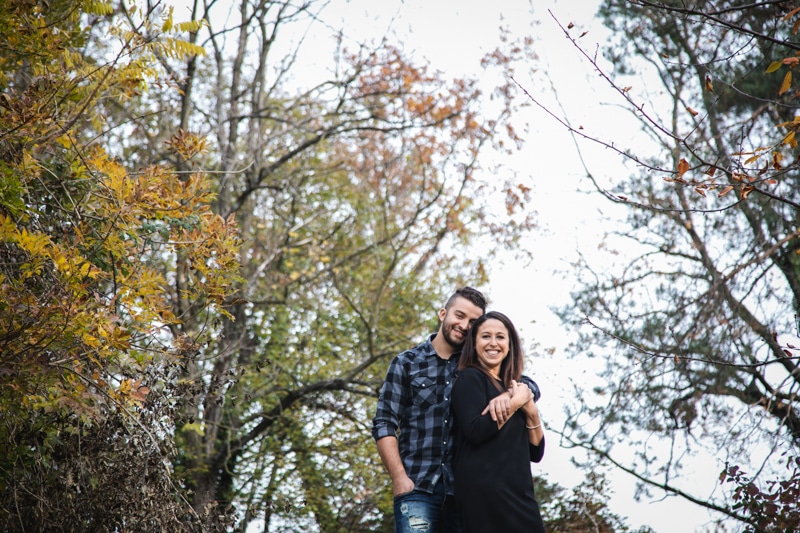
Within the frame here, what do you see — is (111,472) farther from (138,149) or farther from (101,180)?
(138,149)

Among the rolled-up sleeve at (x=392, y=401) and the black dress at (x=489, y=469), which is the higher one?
the rolled-up sleeve at (x=392, y=401)

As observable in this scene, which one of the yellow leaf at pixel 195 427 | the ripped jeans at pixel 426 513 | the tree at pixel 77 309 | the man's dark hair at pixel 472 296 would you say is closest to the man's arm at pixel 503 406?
the ripped jeans at pixel 426 513

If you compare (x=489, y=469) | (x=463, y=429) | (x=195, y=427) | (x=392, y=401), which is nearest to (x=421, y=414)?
(x=392, y=401)

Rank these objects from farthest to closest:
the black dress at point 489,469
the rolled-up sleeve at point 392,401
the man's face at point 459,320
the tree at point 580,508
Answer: the tree at point 580,508 < the man's face at point 459,320 < the rolled-up sleeve at point 392,401 < the black dress at point 489,469

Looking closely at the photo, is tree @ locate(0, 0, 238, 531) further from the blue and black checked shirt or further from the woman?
the woman

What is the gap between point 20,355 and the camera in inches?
122

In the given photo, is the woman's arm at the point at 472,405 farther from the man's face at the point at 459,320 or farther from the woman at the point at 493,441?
the man's face at the point at 459,320

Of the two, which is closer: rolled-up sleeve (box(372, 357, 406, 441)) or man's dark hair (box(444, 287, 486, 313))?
rolled-up sleeve (box(372, 357, 406, 441))

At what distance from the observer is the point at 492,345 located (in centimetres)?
319

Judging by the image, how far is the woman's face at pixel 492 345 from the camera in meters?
3.19

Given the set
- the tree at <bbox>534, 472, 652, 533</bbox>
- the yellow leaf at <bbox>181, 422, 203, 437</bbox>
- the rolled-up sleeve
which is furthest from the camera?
the tree at <bbox>534, 472, 652, 533</bbox>

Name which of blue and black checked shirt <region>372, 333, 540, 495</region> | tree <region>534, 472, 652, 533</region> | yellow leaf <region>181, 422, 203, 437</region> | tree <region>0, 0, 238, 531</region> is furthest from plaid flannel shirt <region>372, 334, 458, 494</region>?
tree <region>534, 472, 652, 533</region>

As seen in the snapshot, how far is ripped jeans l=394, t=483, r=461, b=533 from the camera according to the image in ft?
10.1

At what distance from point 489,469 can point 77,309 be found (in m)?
1.77
